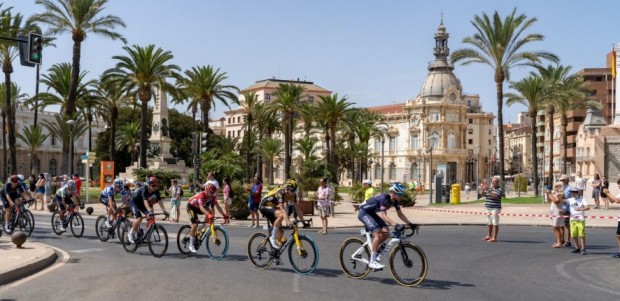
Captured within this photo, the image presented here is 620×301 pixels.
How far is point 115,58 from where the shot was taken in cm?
4625

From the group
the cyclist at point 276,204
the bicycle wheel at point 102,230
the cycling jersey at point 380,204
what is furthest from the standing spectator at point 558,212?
the bicycle wheel at point 102,230

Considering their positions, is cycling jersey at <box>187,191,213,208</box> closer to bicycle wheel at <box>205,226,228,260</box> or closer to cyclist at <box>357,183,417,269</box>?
bicycle wheel at <box>205,226,228,260</box>

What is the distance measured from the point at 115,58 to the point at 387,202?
128ft

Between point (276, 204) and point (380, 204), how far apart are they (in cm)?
255

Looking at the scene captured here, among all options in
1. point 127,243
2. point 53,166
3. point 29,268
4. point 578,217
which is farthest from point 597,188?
point 53,166

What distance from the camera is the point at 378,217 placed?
10.9m

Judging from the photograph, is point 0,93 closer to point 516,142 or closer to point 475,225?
point 475,225

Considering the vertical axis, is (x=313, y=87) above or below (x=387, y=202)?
above

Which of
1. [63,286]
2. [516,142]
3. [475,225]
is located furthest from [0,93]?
[516,142]

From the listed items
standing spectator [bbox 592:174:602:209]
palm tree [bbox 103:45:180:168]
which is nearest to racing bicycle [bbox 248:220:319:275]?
standing spectator [bbox 592:174:602:209]

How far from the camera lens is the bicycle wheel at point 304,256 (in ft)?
37.7

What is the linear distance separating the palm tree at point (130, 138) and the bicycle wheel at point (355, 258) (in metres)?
69.1

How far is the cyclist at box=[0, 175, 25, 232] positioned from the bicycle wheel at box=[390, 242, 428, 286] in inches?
451

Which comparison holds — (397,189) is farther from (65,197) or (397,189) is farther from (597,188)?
(597,188)
